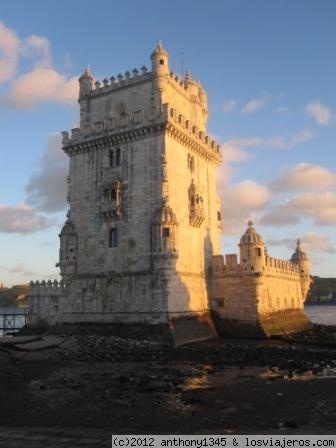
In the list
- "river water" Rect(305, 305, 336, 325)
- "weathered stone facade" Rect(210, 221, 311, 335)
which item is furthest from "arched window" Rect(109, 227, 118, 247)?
"river water" Rect(305, 305, 336, 325)

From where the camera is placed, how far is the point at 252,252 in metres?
40.1

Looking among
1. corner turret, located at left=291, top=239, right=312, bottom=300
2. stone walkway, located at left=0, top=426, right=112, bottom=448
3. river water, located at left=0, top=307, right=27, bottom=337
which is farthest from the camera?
river water, located at left=0, top=307, right=27, bottom=337

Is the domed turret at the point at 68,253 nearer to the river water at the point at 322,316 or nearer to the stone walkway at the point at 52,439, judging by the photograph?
the stone walkway at the point at 52,439

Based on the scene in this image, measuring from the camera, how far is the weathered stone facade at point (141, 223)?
3525 cm

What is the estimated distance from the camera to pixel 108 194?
38.4 m

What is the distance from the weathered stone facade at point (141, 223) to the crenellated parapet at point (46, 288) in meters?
0.09

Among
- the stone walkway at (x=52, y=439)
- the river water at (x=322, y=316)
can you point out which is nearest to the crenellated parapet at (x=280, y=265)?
the stone walkway at (x=52, y=439)

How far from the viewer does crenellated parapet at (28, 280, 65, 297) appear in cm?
3956

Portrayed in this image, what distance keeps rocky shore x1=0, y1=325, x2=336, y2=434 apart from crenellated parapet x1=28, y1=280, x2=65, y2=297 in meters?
7.05

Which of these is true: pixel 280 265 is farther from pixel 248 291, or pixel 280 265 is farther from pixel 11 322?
pixel 11 322

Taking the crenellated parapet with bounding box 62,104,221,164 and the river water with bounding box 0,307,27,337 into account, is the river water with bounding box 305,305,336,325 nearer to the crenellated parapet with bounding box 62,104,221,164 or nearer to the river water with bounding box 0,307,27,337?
the river water with bounding box 0,307,27,337

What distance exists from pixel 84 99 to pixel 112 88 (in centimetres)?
313

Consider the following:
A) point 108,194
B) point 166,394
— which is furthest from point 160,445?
point 108,194

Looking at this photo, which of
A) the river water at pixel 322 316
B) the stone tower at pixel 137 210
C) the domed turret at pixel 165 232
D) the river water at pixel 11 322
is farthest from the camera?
the river water at pixel 322 316
